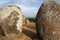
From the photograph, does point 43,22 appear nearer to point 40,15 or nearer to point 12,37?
point 40,15

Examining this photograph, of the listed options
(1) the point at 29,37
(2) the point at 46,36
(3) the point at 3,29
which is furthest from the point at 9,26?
(2) the point at 46,36

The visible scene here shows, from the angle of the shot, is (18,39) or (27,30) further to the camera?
(27,30)

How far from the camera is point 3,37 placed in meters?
12.5

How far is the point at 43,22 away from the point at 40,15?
677 millimetres

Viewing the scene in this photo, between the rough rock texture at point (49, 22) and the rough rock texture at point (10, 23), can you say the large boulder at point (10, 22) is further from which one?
the rough rock texture at point (49, 22)

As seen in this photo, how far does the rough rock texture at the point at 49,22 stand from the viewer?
11888mm

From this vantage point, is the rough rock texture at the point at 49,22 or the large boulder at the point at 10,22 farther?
the large boulder at the point at 10,22

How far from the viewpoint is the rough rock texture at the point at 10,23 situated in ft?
40.9

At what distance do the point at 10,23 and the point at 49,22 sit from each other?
7.37 ft

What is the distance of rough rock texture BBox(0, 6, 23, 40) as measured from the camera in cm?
1245

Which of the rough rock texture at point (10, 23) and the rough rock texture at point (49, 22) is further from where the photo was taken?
the rough rock texture at point (10, 23)

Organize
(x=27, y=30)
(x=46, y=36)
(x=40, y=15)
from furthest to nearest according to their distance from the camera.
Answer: (x=27, y=30)
(x=40, y=15)
(x=46, y=36)

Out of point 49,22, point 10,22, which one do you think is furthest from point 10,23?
point 49,22

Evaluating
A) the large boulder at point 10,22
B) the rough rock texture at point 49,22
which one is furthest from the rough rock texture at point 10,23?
the rough rock texture at point 49,22
